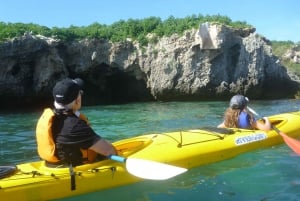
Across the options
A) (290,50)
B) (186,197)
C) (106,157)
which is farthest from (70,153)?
(290,50)

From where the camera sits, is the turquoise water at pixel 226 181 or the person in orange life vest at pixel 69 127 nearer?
the person in orange life vest at pixel 69 127

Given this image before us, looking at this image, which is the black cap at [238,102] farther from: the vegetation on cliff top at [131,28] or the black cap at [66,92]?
the vegetation on cliff top at [131,28]

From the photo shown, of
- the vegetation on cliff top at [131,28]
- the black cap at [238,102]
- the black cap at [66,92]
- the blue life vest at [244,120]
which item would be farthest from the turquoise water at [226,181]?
the vegetation on cliff top at [131,28]

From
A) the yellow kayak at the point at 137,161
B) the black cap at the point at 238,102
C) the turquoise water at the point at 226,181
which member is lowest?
the turquoise water at the point at 226,181

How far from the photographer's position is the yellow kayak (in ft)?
16.7

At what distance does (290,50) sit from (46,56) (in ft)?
162

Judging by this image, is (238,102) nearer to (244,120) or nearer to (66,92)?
(244,120)

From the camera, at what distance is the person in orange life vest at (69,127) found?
199 inches

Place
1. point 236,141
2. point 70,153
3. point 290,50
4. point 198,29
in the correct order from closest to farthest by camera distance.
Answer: point 70,153 → point 236,141 → point 198,29 → point 290,50

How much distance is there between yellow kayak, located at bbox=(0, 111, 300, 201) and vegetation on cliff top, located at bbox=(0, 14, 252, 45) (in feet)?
49.5

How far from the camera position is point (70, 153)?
523 centimetres

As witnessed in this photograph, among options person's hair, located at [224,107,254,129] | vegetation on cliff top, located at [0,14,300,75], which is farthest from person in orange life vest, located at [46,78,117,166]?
vegetation on cliff top, located at [0,14,300,75]

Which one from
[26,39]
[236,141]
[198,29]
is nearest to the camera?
[236,141]

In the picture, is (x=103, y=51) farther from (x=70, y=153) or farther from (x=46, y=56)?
(x=70, y=153)
